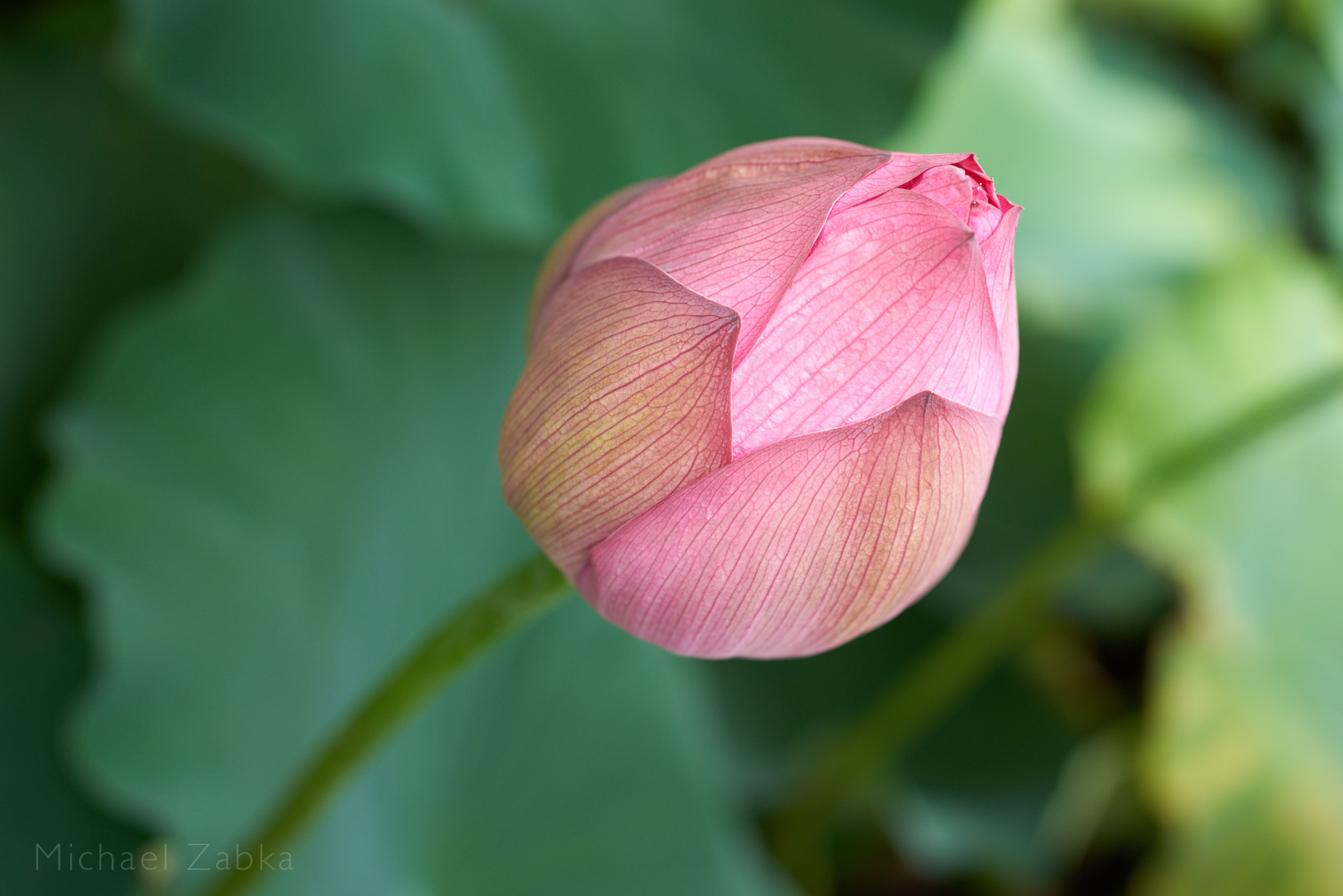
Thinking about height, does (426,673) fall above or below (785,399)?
below

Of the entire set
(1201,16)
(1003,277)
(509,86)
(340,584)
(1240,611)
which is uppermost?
(1201,16)

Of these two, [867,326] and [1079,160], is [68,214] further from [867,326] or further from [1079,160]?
[1079,160]

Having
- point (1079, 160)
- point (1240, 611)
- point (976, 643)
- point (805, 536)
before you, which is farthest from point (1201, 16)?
point (805, 536)

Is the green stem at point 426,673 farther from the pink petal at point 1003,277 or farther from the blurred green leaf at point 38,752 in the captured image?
the blurred green leaf at point 38,752

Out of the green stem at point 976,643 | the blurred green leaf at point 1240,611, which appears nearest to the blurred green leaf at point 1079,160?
the blurred green leaf at point 1240,611

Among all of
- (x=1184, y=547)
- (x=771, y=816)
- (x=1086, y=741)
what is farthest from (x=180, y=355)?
(x=1086, y=741)

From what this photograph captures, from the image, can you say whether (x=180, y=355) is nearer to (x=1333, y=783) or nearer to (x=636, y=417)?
(x=636, y=417)
